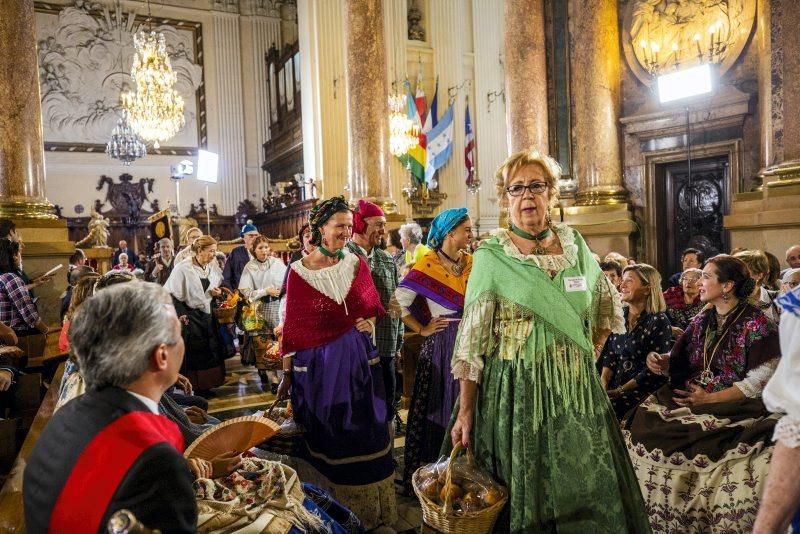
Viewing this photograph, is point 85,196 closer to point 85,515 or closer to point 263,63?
point 263,63

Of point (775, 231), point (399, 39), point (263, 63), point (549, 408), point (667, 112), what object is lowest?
point (549, 408)

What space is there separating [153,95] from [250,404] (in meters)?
9.04

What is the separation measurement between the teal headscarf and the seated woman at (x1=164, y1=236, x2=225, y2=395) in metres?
3.26

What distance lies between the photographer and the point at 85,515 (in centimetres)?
118

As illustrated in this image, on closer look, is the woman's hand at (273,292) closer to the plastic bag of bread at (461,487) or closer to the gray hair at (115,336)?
the plastic bag of bread at (461,487)

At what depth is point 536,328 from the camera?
202 centimetres

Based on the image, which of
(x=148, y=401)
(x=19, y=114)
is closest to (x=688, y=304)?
(x=148, y=401)

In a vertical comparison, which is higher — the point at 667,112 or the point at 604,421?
the point at 667,112

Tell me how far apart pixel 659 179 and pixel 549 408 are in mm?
7377

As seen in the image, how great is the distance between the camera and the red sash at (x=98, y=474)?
Answer: 117 centimetres

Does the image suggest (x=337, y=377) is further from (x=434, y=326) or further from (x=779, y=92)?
(x=779, y=92)

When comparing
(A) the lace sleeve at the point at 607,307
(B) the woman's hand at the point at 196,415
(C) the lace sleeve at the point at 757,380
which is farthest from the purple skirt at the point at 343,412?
(C) the lace sleeve at the point at 757,380

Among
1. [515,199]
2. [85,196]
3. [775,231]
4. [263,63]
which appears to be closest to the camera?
[515,199]

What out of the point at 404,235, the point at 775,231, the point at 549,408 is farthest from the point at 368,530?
the point at 775,231
